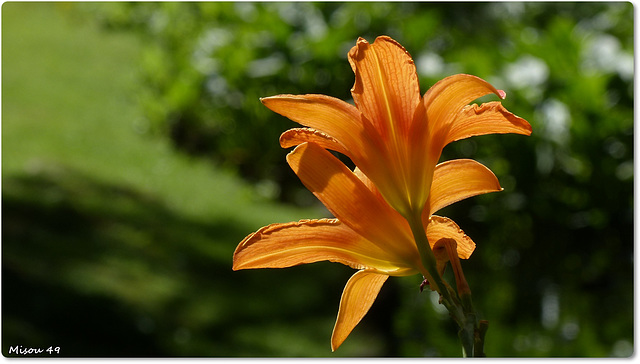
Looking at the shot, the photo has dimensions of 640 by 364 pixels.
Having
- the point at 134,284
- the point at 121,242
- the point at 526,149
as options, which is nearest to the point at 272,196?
the point at 121,242

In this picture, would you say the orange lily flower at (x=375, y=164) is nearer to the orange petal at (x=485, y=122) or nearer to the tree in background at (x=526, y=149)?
the orange petal at (x=485, y=122)

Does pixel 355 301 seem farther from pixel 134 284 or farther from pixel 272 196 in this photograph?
pixel 272 196

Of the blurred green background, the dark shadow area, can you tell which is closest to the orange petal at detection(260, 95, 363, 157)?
the blurred green background

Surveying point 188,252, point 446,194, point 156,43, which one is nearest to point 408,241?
point 446,194

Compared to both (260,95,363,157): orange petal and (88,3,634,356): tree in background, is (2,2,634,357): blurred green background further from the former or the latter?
(260,95,363,157): orange petal

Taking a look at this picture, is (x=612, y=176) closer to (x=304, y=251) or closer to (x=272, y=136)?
(x=272, y=136)

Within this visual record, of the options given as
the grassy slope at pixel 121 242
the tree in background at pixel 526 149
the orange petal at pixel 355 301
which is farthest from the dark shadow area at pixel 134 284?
the orange petal at pixel 355 301
